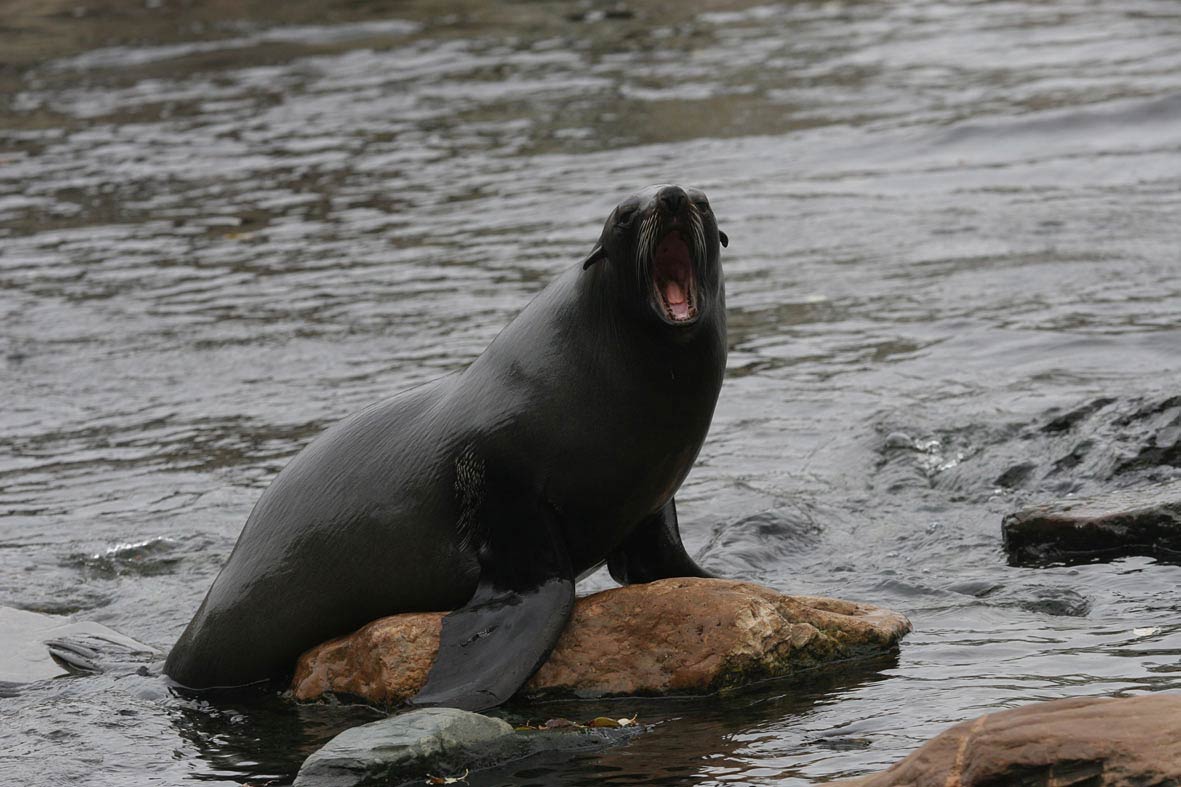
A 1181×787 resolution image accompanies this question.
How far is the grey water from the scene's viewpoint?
19.8ft

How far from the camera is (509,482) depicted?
6004mm

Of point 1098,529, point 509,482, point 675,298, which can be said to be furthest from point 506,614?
point 1098,529

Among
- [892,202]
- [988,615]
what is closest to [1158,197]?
[892,202]

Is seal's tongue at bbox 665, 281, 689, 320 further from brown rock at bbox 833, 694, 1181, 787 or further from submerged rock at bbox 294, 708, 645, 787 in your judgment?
brown rock at bbox 833, 694, 1181, 787

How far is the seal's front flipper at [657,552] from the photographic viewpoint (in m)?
6.54

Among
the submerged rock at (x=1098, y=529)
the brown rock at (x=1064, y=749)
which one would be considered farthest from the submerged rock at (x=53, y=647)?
the brown rock at (x=1064, y=749)

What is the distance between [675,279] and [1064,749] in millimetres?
2339

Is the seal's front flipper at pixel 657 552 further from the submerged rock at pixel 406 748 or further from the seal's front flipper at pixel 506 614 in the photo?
the submerged rock at pixel 406 748

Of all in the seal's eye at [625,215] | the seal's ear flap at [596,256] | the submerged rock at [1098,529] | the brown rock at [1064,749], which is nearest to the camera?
the brown rock at [1064,749]

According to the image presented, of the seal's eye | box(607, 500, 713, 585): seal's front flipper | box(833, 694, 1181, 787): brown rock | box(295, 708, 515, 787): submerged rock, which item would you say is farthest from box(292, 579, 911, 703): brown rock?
box(833, 694, 1181, 787): brown rock

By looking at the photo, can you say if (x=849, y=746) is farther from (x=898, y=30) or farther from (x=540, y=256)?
(x=898, y=30)

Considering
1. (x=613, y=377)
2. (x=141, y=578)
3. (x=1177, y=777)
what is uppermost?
(x=613, y=377)

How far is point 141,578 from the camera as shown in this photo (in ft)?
26.5

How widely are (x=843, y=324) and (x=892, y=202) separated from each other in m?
3.57
